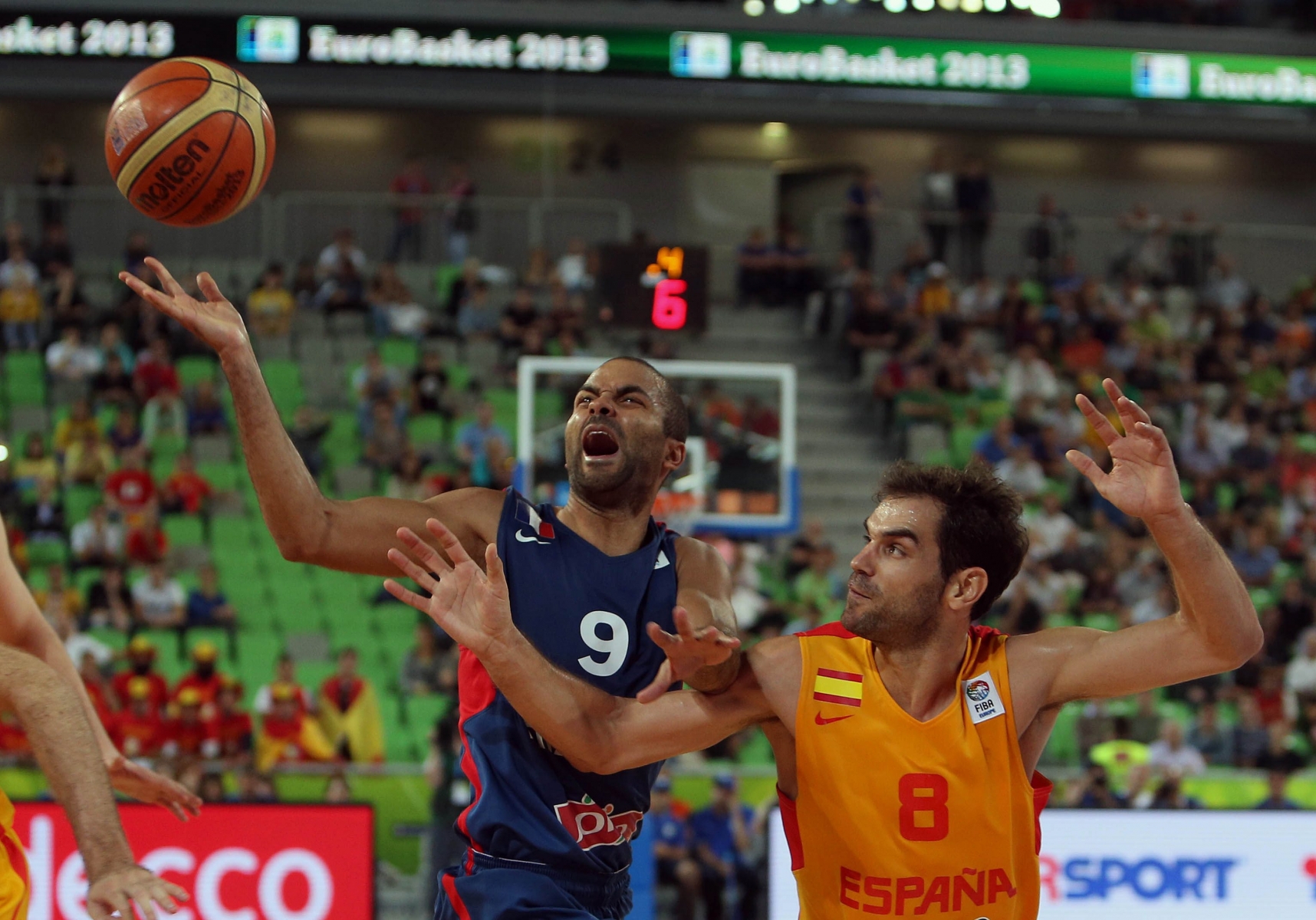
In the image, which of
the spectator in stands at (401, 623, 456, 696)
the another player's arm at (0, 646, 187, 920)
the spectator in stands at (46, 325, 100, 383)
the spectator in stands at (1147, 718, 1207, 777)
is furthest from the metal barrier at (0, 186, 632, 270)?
the another player's arm at (0, 646, 187, 920)

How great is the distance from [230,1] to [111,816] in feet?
47.9

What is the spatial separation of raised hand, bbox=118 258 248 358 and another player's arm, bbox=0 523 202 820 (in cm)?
68

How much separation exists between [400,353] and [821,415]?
16.2ft

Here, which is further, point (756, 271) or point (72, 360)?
point (756, 271)

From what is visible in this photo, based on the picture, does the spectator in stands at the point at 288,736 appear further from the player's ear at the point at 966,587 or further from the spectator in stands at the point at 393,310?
the player's ear at the point at 966,587

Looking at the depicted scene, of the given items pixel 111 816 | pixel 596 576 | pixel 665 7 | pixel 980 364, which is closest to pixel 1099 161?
pixel 980 364

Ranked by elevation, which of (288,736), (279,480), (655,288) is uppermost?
(655,288)

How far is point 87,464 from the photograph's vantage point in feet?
48.5

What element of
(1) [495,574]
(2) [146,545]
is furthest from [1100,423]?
(2) [146,545]

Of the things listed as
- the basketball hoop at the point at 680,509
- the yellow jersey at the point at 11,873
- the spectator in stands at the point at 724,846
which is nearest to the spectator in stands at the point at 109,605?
the basketball hoop at the point at 680,509

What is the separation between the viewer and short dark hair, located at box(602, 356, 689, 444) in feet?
14.8

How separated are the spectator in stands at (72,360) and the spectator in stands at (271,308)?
1.74 meters

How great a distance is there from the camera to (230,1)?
16.3m

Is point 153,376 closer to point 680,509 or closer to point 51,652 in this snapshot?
point 680,509
